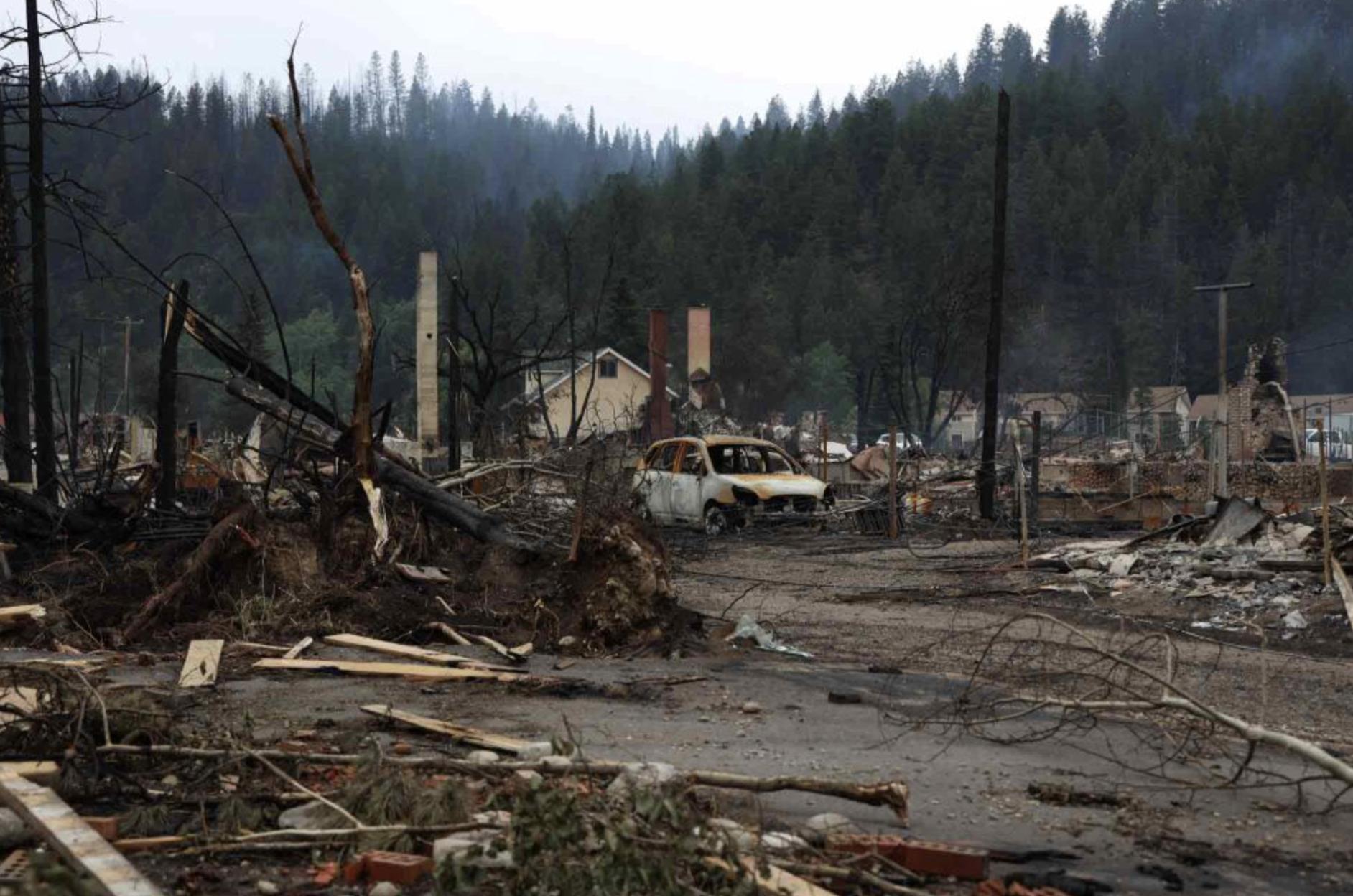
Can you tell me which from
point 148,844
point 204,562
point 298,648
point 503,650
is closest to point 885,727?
point 503,650

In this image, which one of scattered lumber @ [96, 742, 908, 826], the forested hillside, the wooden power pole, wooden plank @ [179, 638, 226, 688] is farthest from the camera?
the forested hillside

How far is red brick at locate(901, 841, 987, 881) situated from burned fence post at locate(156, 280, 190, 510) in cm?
1030

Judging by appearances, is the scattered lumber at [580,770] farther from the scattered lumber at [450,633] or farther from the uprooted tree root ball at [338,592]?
the uprooted tree root ball at [338,592]

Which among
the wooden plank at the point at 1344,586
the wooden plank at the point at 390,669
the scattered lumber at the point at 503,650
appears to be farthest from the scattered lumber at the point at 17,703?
the wooden plank at the point at 1344,586

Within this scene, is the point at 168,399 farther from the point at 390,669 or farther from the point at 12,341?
the point at 390,669

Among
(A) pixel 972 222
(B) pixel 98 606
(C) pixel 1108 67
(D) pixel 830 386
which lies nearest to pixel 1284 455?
(B) pixel 98 606

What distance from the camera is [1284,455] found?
122 ft

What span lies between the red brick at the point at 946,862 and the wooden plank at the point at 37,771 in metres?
3.35

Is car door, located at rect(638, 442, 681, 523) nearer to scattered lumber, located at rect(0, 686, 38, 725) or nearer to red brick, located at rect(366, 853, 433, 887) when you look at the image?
scattered lumber, located at rect(0, 686, 38, 725)

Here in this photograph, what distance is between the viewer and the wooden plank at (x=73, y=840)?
4.21m

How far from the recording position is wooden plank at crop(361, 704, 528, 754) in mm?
6816

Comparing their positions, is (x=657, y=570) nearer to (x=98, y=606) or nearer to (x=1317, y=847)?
(x=98, y=606)

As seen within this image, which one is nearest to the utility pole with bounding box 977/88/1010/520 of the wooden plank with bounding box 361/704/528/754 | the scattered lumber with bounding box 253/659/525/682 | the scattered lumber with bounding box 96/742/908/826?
the scattered lumber with bounding box 253/659/525/682

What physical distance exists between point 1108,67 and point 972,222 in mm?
85162
